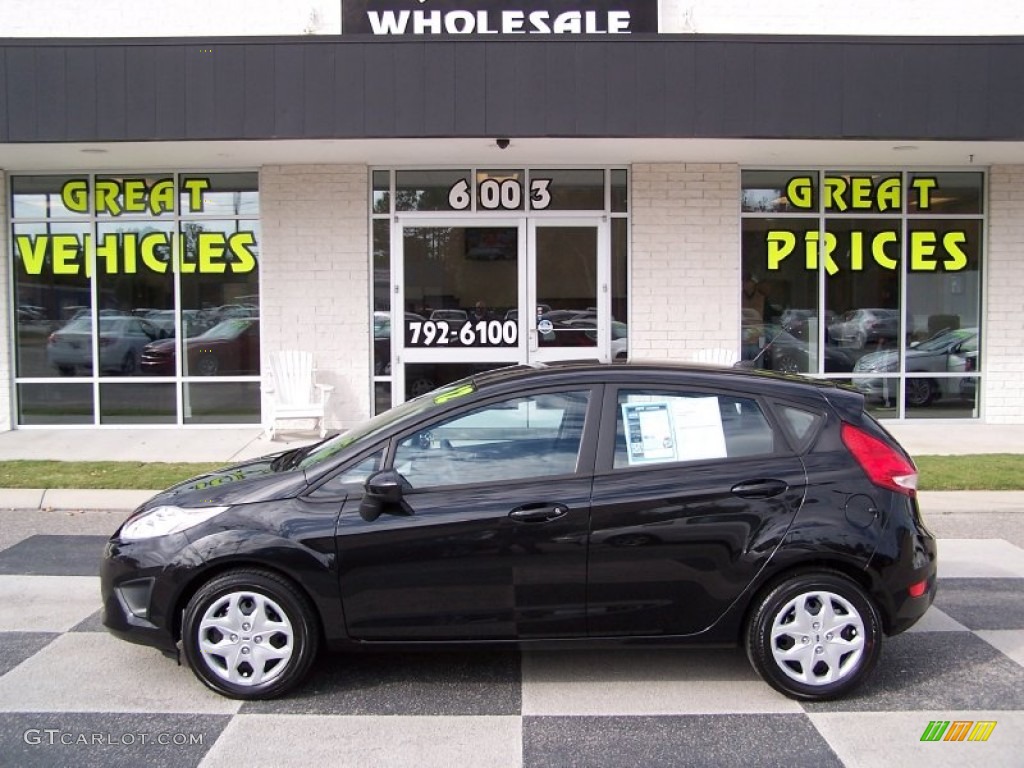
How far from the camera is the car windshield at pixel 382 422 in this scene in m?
4.73

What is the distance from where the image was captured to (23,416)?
13008mm

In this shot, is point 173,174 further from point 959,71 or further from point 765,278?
point 959,71

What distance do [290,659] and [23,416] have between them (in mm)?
10253

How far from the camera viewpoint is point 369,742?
161 inches

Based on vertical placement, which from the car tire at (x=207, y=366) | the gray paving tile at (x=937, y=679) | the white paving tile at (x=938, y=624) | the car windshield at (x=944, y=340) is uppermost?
the car windshield at (x=944, y=340)

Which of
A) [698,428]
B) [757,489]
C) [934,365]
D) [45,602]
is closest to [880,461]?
[757,489]

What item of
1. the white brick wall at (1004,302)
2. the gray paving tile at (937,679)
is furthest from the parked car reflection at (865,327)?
the gray paving tile at (937,679)

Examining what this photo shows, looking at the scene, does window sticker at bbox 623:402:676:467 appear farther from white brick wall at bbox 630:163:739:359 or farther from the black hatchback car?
white brick wall at bbox 630:163:739:359

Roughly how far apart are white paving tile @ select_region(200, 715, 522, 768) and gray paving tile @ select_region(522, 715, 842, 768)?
0.50 ft

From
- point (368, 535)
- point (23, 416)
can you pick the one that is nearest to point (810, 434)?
point (368, 535)

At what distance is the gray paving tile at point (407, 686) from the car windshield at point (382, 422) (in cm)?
99

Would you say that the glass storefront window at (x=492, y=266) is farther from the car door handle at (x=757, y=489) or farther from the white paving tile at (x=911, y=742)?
the white paving tile at (x=911, y=742)

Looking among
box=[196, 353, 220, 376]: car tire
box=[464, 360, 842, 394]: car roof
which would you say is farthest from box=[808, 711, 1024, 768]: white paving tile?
box=[196, 353, 220, 376]: car tire

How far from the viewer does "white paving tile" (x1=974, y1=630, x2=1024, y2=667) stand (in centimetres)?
517
